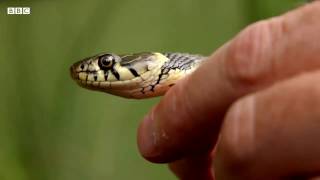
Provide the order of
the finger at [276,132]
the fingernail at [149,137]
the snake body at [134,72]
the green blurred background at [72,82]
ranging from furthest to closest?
the green blurred background at [72,82] < the snake body at [134,72] < the fingernail at [149,137] < the finger at [276,132]

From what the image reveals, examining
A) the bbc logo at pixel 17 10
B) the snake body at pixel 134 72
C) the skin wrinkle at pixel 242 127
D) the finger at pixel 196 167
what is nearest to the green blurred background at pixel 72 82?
the bbc logo at pixel 17 10

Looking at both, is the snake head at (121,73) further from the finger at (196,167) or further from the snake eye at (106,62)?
the finger at (196,167)

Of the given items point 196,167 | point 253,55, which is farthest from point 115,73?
point 253,55

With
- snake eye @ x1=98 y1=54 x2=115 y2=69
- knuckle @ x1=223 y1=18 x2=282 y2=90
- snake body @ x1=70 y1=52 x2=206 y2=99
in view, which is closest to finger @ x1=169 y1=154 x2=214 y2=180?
knuckle @ x1=223 y1=18 x2=282 y2=90

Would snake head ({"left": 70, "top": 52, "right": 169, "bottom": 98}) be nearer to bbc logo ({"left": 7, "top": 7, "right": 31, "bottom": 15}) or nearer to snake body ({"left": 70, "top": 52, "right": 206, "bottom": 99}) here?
snake body ({"left": 70, "top": 52, "right": 206, "bottom": 99})

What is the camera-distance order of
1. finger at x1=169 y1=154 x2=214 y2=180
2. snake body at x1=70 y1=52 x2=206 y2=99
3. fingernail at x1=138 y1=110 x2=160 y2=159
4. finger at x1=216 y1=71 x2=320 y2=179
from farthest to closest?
1. snake body at x1=70 y1=52 x2=206 y2=99
2. finger at x1=169 y1=154 x2=214 y2=180
3. fingernail at x1=138 y1=110 x2=160 y2=159
4. finger at x1=216 y1=71 x2=320 y2=179

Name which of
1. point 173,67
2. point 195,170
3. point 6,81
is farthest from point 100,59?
point 195,170
